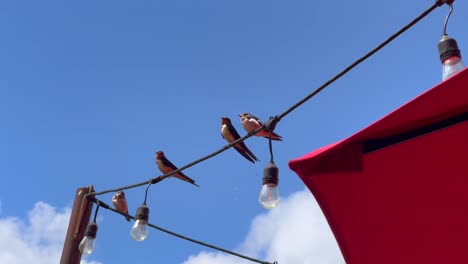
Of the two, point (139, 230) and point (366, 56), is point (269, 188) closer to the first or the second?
point (366, 56)

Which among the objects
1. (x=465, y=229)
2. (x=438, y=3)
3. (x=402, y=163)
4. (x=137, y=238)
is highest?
(x=438, y=3)

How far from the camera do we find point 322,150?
81.5 inches

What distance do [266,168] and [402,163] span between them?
54.9 inches

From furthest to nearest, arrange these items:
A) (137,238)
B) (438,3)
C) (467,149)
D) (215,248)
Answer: (215,248) → (137,238) → (438,3) → (467,149)

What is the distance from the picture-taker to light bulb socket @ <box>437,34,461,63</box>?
2.04 meters

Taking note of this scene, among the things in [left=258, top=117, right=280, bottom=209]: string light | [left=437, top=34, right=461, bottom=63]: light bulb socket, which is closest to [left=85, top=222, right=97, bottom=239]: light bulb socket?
[left=258, top=117, right=280, bottom=209]: string light

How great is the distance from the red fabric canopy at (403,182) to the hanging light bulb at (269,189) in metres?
1.02

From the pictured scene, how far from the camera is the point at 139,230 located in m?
4.45

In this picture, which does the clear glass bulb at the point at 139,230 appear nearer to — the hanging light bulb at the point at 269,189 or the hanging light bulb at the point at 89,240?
the hanging light bulb at the point at 89,240

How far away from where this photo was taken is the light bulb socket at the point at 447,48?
2.04 meters

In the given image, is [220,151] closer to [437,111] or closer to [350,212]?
[350,212]

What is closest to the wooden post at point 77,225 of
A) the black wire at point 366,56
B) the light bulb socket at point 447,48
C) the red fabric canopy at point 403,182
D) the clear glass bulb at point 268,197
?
the clear glass bulb at point 268,197

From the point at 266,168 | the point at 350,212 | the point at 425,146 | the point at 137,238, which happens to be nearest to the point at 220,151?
the point at 266,168

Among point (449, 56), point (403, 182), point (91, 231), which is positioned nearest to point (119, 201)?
point (91, 231)
